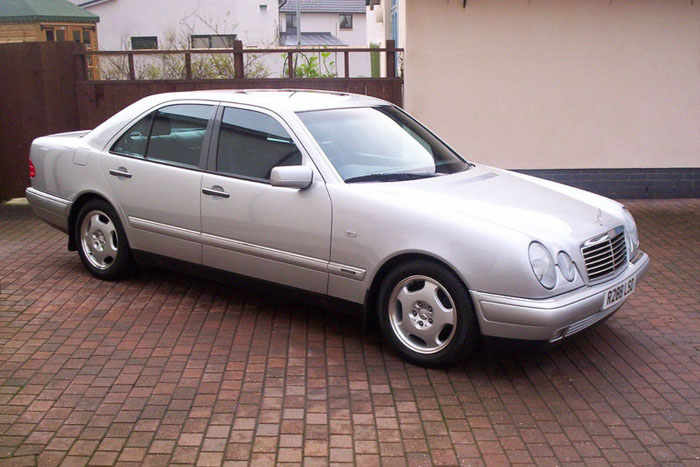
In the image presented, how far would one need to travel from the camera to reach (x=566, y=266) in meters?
4.99

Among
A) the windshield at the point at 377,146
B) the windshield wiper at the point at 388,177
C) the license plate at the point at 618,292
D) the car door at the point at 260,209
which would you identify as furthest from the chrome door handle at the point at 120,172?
the license plate at the point at 618,292

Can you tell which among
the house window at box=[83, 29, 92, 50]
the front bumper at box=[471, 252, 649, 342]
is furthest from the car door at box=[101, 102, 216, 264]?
the house window at box=[83, 29, 92, 50]

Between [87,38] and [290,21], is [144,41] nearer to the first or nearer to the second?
[87,38]

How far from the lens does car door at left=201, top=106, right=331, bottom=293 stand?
567 centimetres

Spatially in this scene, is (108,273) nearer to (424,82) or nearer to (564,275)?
(564,275)

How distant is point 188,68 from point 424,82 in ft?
10.1

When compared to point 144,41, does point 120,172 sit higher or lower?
lower

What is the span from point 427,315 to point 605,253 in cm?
120

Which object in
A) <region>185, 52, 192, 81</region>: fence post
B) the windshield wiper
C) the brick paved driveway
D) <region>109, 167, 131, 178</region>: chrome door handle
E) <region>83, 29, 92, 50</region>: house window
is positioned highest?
<region>83, 29, 92, 50</region>: house window

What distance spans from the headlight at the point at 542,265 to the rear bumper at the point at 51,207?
164 inches

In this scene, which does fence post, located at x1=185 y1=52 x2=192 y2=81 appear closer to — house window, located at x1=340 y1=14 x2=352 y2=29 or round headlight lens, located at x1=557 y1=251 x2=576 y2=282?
round headlight lens, located at x1=557 y1=251 x2=576 y2=282

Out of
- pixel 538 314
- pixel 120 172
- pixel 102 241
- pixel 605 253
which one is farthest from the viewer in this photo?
pixel 102 241

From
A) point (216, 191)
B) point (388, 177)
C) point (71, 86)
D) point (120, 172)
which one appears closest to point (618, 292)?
point (388, 177)

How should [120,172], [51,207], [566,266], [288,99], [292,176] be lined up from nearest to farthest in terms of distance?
[566,266], [292,176], [288,99], [120,172], [51,207]
